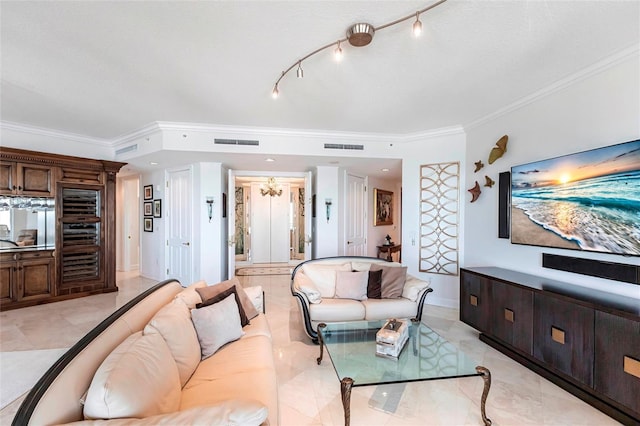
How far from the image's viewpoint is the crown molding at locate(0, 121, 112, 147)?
4.41m

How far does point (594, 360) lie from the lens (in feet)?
6.89

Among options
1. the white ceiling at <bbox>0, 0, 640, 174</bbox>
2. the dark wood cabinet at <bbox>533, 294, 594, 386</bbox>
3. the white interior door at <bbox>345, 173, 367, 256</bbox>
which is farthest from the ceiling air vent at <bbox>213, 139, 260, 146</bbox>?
the dark wood cabinet at <bbox>533, 294, 594, 386</bbox>

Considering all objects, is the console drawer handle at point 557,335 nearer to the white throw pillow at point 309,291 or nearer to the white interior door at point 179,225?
the white throw pillow at point 309,291

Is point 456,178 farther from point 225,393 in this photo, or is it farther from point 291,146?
point 225,393

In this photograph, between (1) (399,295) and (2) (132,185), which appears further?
(2) (132,185)

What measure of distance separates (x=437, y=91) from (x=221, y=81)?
2306 millimetres

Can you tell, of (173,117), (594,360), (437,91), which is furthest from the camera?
(173,117)

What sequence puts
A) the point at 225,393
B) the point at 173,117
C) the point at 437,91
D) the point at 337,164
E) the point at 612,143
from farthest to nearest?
the point at 337,164, the point at 173,117, the point at 437,91, the point at 612,143, the point at 225,393

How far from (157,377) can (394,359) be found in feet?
5.25

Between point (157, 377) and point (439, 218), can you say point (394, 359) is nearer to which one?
point (157, 377)

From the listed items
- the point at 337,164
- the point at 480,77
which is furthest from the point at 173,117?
the point at 480,77

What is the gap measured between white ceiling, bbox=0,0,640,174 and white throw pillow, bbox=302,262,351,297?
2037 millimetres

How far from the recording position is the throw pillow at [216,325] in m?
2.10

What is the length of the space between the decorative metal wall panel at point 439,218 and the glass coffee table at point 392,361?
6.62 ft
